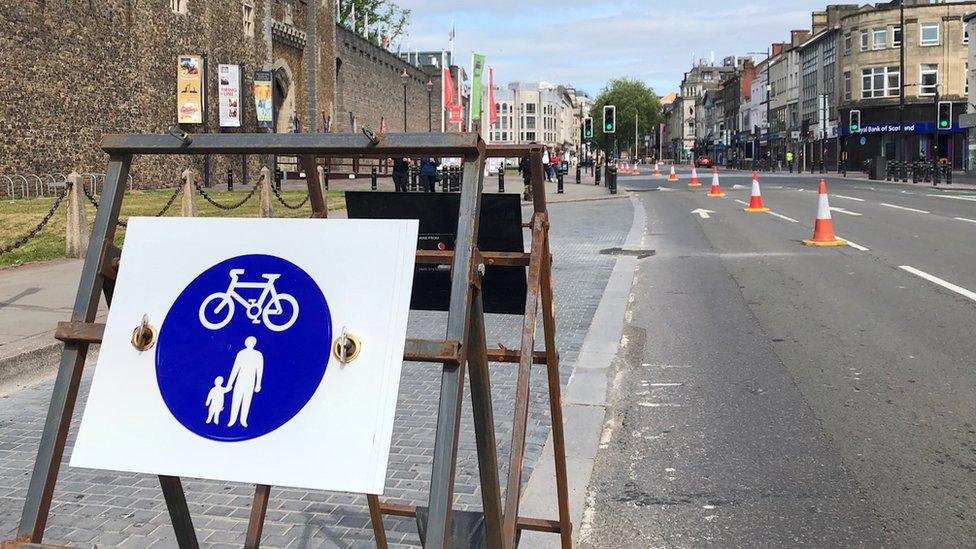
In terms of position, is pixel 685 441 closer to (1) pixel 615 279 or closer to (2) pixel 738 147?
(1) pixel 615 279

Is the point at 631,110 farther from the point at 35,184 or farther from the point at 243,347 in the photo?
the point at 243,347

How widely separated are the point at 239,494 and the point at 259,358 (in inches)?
95.9

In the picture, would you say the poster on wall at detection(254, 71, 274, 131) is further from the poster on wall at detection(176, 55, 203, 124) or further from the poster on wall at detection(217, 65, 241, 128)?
the poster on wall at detection(176, 55, 203, 124)

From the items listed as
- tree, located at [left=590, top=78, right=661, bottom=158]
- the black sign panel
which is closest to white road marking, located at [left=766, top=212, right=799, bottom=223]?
the black sign panel

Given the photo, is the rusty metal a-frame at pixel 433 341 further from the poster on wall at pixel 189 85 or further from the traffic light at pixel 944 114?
the traffic light at pixel 944 114

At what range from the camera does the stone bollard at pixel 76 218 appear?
13492 mm

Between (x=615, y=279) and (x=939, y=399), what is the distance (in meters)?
5.73

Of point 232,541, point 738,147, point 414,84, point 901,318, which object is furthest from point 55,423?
point 738,147

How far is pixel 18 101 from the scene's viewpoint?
30375 mm

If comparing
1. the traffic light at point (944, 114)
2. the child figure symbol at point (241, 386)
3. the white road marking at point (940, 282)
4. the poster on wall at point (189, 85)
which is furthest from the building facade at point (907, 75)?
the child figure symbol at point (241, 386)

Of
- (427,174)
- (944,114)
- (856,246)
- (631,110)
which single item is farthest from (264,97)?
(631,110)

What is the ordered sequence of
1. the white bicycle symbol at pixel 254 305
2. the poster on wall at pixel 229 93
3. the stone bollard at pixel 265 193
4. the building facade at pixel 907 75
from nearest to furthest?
1. the white bicycle symbol at pixel 254 305
2. the stone bollard at pixel 265 193
3. the poster on wall at pixel 229 93
4. the building facade at pixel 907 75

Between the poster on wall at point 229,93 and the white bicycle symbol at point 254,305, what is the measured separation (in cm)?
3884

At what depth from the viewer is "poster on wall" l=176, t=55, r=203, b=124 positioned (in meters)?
37.4
